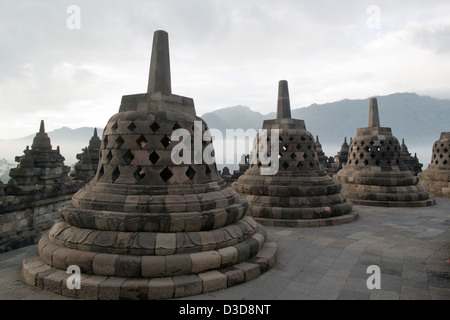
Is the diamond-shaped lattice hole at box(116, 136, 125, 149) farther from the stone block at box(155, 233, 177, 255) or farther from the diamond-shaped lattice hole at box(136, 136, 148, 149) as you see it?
the stone block at box(155, 233, 177, 255)

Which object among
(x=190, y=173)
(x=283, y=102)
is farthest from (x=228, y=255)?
(x=283, y=102)

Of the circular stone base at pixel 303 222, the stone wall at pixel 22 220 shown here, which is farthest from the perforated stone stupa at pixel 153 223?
the circular stone base at pixel 303 222

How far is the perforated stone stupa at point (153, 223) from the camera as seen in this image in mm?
4184

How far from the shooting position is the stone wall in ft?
22.0

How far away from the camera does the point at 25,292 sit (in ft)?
13.7

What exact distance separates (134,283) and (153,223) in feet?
2.94

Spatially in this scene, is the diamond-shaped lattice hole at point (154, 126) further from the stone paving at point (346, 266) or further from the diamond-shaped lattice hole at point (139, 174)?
the stone paving at point (346, 266)

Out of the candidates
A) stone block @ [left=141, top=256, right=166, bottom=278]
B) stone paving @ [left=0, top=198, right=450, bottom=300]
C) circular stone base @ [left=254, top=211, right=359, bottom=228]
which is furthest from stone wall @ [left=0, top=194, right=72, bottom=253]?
circular stone base @ [left=254, top=211, right=359, bottom=228]

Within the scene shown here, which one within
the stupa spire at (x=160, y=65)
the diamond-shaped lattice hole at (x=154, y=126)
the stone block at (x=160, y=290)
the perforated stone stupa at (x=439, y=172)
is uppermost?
the stupa spire at (x=160, y=65)

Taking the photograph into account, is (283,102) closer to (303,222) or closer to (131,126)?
(303,222)

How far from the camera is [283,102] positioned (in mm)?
10312

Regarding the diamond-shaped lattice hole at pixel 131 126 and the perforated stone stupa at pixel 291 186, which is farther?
the perforated stone stupa at pixel 291 186

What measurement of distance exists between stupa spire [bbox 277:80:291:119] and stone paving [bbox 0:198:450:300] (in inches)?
152
